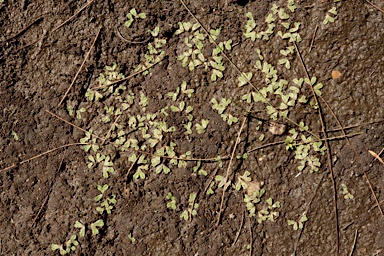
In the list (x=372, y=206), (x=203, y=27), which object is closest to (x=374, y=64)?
(x=372, y=206)

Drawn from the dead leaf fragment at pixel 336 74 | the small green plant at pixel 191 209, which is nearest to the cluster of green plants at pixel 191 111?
the small green plant at pixel 191 209

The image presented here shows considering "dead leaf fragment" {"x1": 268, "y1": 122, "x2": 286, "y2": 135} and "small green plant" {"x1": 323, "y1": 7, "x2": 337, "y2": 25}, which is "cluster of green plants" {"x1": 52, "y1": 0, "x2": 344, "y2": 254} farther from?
"small green plant" {"x1": 323, "y1": 7, "x2": 337, "y2": 25}

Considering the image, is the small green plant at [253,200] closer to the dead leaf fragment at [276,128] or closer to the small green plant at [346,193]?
the dead leaf fragment at [276,128]

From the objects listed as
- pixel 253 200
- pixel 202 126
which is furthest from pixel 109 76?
pixel 253 200

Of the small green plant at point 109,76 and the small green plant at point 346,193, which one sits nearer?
the small green plant at point 346,193

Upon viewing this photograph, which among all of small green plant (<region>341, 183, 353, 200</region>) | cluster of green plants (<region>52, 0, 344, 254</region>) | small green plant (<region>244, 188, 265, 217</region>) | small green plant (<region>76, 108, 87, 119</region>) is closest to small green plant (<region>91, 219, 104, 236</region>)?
cluster of green plants (<region>52, 0, 344, 254</region>)

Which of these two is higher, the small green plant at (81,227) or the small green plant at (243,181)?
the small green plant at (81,227)

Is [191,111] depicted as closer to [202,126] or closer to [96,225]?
[202,126]

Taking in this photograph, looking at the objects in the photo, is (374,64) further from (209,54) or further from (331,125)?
(209,54)
